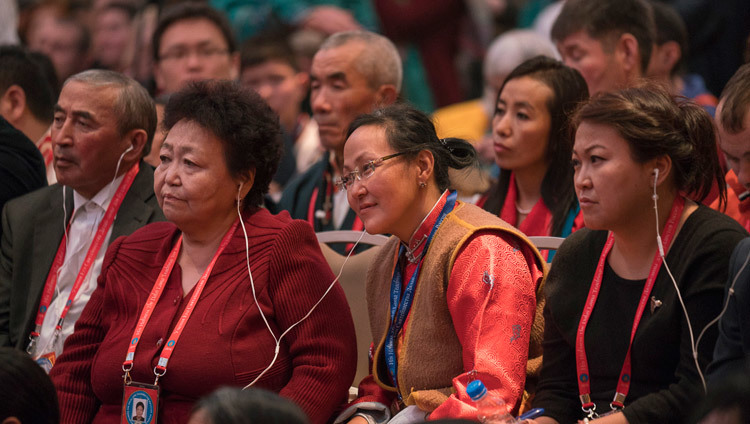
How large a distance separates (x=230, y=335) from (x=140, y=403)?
1.17 feet

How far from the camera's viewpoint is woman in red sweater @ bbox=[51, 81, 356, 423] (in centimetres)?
322

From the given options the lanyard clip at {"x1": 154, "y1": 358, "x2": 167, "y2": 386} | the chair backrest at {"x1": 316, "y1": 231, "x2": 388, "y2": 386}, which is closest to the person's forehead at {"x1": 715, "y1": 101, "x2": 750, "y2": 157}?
the chair backrest at {"x1": 316, "y1": 231, "x2": 388, "y2": 386}

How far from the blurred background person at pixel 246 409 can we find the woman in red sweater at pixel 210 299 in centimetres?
103

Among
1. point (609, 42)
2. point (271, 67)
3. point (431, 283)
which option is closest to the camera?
point (431, 283)

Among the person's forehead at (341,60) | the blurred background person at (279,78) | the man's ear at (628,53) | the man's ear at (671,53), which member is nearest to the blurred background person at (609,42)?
the man's ear at (628,53)

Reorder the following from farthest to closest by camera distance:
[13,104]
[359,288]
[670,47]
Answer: [670,47], [13,104], [359,288]

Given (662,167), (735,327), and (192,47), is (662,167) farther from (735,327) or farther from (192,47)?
(192,47)

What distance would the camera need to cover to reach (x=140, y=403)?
10.6 feet

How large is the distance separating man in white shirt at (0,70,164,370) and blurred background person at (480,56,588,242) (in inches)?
56.5

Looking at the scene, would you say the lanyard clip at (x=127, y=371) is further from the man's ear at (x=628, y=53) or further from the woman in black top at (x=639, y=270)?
the man's ear at (x=628, y=53)

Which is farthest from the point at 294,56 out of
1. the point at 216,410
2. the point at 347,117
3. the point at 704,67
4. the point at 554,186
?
the point at 216,410

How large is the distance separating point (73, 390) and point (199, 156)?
0.90m

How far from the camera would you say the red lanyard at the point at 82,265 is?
390cm

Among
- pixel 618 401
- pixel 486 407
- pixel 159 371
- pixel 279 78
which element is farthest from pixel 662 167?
pixel 279 78
